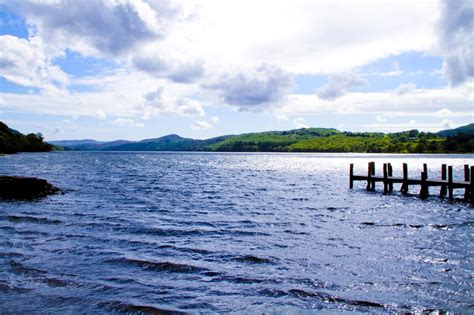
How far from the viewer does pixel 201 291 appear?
1262cm

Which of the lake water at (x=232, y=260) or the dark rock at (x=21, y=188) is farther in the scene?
the dark rock at (x=21, y=188)

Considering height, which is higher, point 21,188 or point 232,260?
point 21,188

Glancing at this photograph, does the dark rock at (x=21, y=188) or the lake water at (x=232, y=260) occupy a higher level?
the dark rock at (x=21, y=188)

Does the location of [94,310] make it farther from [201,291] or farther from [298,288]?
[298,288]

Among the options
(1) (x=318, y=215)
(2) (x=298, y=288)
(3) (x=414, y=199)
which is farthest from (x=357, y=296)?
(3) (x=414, y=199)

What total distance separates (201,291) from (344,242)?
10.1m

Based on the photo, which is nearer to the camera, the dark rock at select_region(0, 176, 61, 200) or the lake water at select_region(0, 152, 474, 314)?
the lake water at select_region(0, 152, 474, 314)

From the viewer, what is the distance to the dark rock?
3666 cm

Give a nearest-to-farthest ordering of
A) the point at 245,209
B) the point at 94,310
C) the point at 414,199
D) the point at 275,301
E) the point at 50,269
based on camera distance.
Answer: the point at 94,310 → the point at 275,301 → the point at 50,269 → the point at 245,209 → the point at 414,199

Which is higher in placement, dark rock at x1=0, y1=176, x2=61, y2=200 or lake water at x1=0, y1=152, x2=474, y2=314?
dark rock at x1=0, y1=176, x2=61, y2=200

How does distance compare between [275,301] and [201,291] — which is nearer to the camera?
[275,301]

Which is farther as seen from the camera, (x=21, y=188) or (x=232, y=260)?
(x=21, y=188)

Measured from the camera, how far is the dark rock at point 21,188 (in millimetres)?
36656

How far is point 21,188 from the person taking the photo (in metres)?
37.5
